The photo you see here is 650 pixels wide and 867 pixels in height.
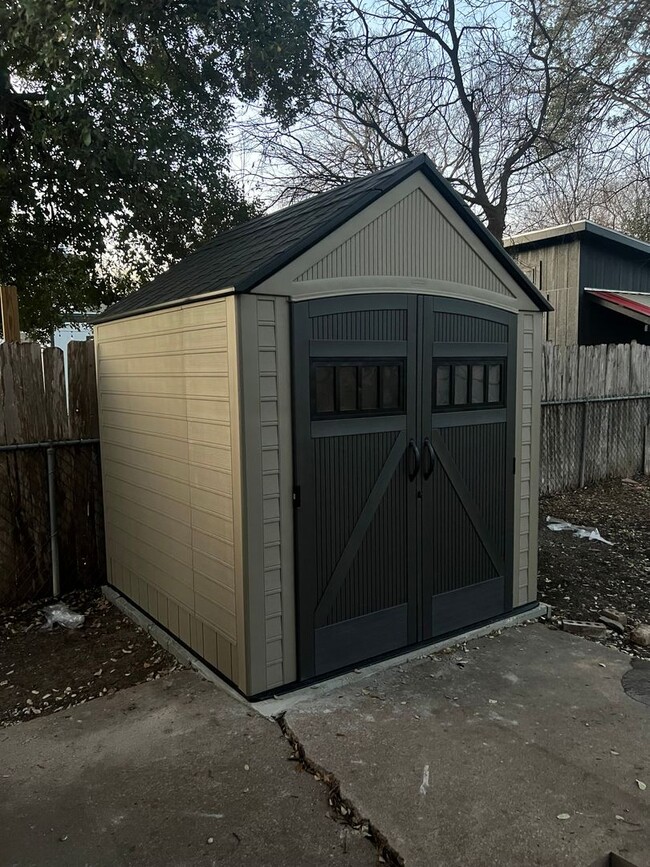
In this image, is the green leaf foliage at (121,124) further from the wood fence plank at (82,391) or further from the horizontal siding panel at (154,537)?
the horizontal siding panel at (154,537)

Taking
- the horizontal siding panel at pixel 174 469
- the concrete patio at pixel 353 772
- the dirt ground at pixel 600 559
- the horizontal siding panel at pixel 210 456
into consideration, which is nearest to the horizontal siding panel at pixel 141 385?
the horizontal siding panel at pixel 174 469

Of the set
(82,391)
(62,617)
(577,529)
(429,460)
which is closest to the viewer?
(429,460)

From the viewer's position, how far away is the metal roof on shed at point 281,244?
3.05 metres

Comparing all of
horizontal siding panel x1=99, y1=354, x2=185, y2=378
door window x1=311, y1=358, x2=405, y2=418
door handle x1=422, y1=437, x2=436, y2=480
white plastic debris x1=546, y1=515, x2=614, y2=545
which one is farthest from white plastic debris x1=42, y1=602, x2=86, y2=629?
white plastic debris x1=546, y1=515, x2=614, y2=545

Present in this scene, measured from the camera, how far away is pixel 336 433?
3270mm

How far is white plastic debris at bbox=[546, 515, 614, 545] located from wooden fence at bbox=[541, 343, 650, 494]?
123 cm

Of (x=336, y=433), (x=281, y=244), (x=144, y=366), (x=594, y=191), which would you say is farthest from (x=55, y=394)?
(x=594, y=191)

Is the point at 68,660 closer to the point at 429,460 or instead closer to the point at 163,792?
the point at 163,792

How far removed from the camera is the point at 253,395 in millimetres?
2984

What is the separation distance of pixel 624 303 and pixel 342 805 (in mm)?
10930

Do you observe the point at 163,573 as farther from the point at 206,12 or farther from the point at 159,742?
the point at 206,12

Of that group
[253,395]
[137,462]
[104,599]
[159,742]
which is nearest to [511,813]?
[159,742]

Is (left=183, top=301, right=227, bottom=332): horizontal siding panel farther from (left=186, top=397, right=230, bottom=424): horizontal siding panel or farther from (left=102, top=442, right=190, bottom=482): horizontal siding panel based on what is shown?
(left=102, top=442, right=190, bottom=482): horizontal siding panel

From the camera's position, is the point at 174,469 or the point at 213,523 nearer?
the point at 213,523
